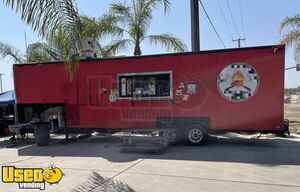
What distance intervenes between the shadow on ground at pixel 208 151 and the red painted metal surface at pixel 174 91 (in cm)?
71

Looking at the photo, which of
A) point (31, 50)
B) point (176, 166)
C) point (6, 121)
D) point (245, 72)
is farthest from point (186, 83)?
point (31, 50)

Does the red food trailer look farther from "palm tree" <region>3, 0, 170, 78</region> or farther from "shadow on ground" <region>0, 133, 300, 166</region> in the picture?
"palm tree" <region>3, 0, 170, 78</region>

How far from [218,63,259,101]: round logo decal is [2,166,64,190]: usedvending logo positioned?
5.84 m

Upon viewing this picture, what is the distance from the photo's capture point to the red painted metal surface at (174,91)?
11.2 m

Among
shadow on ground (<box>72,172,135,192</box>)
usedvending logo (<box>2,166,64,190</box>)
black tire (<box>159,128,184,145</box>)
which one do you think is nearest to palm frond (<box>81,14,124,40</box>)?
black tire (<box>159,128,184,145</box>)

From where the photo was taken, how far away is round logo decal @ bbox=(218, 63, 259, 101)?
11.3 metres

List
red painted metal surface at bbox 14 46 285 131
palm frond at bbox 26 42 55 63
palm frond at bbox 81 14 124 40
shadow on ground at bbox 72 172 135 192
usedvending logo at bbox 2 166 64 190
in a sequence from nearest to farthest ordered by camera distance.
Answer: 1. shadow on ground at bbox 72 172 135 192
2. usedvending logo at bbox 2 166 64 190
3. red painted metal surface at bbox 14 46 285 131
4. palm frond at bbox 81 14 124 40
5. palm frond at bbox 26 42 55 63

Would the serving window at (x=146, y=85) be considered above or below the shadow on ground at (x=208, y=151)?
above

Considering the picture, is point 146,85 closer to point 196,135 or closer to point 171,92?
point 171,92

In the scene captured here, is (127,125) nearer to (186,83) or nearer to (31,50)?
(186,83)

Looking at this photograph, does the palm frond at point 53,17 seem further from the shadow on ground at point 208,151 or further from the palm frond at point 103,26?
the palm frond at point 103,26

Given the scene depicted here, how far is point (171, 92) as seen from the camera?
39.3 feet

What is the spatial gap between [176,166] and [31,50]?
15.9m

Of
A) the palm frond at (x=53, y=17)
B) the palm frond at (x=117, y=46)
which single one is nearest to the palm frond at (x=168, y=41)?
the palm frond at (x=117, y=46)
